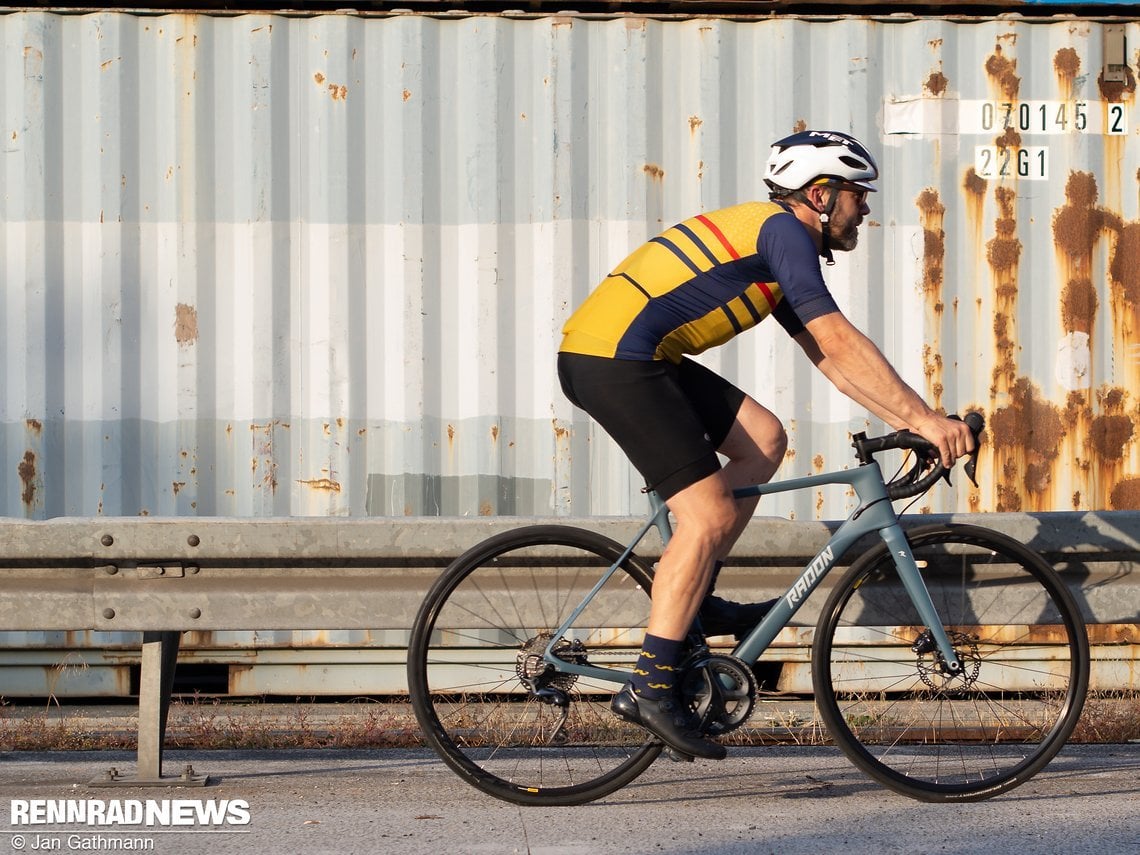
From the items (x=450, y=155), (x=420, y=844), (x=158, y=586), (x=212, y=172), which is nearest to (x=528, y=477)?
(x=450, y=155)

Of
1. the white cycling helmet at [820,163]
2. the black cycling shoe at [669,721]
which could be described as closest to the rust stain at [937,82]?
the white cycling helmet at [820,163]

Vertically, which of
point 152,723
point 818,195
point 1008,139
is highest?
point 1008,139

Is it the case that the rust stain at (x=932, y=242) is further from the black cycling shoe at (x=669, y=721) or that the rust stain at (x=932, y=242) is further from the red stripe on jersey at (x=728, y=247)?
the black cycling shoe at (x=669, y=721)

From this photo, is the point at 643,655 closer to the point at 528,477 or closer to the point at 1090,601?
the point at 1090,601

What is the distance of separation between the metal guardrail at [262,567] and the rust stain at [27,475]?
2.09 m

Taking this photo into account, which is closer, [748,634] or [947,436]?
[947,436]

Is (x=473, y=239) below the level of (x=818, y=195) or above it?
above

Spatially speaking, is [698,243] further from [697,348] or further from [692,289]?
[697,348]

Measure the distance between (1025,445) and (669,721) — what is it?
2973 millimetres

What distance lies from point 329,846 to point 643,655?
2.84ft

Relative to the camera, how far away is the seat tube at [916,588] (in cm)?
322

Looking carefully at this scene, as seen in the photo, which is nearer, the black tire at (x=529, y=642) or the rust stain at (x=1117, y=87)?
the black tire at (x=529, y=642)

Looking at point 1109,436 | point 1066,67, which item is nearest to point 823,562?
point 1109,436

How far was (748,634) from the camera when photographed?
3.25 m
